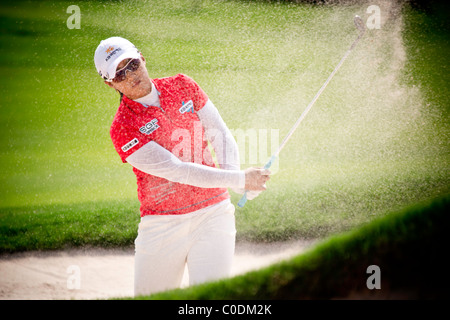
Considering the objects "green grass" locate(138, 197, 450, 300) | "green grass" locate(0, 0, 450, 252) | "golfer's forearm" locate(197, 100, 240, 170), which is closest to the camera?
"green grass" locate(138, 197, 450, 300)

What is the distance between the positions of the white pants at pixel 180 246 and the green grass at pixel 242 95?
2.12 m

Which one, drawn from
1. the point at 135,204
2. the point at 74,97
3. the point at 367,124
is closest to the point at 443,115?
the point at 367,124

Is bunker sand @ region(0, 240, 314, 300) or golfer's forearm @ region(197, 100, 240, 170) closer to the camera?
golfer's forearm @ region(197, 100, 240, 170)

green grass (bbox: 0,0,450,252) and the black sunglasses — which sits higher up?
green grass (bbox: 0,0,450,252)

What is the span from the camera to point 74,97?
17.3 ft

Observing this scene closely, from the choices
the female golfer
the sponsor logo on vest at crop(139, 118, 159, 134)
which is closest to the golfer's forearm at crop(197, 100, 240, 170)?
the female golfer

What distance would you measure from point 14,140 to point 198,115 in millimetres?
3605

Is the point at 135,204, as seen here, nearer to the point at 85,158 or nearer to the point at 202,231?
the point at 85,158

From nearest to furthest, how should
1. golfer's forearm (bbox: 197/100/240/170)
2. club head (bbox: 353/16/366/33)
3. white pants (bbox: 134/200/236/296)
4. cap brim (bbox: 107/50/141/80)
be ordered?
cap brim (bbox: 107/50/141/80)
white pants (bbox: 134/200/236/296)
golfer's forearm (bbox: 197/100/240/170)
club head (bbox: 353/16/366/33)

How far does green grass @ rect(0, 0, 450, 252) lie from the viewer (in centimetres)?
471

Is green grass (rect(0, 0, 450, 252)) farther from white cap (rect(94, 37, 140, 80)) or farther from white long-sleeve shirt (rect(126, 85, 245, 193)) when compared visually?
white cap (rect(94, 37, 140, 80))

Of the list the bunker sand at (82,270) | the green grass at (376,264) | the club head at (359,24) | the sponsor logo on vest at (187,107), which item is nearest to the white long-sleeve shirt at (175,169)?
the sponsor logo on vest at (187,107)

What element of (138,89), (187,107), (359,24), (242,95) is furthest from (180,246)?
(242,95)

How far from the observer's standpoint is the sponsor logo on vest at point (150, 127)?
7.09 ft
